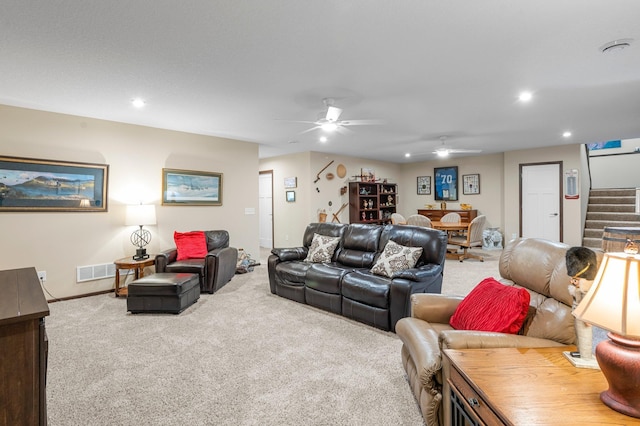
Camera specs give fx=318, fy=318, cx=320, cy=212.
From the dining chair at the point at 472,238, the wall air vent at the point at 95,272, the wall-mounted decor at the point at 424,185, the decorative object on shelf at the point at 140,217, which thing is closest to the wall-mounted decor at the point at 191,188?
the decorative object on shelf at the point at 140,217

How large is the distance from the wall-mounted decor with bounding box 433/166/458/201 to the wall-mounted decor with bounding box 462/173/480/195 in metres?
0.21

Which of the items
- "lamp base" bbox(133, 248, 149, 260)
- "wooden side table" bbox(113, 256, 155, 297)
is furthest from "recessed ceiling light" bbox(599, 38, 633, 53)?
"lamp base" bbox(133, 248, 149, 260)

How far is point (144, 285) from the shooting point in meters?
3.46

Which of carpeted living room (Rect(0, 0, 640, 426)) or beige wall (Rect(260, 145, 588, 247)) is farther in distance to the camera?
beige wall (Rect(260, 145, 588, 247))

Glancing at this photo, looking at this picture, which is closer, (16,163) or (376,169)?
(16,163)

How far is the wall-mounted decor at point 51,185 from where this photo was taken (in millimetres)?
3748

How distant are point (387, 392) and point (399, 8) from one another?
7.95ft

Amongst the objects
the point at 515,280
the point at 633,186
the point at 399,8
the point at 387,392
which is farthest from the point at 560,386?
the point at 633,186

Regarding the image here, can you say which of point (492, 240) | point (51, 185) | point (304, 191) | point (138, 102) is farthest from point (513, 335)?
point (492, 240)

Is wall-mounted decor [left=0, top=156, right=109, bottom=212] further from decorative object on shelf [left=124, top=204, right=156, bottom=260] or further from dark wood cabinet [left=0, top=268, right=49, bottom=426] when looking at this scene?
dark wood cabinet [left=0, top=268, right=49, bottom=426]

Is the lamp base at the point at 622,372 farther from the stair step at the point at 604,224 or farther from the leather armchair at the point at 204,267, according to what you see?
the stair step at the point at 604,224

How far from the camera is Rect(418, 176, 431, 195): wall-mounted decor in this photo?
30.0 feet

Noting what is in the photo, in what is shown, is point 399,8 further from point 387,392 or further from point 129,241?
point 129,241

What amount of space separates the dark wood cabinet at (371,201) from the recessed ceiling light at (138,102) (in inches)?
199
